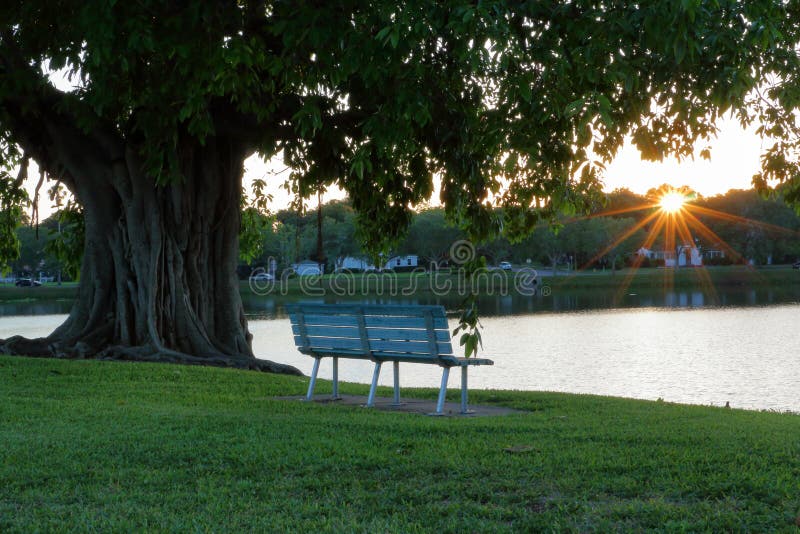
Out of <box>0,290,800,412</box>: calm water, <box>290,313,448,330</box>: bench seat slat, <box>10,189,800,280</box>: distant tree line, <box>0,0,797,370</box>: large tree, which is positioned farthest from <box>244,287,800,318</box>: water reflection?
<box>290,313,448,330</box>: bench seat slat

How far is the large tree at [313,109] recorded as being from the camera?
793cm

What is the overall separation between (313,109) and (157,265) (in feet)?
21.6

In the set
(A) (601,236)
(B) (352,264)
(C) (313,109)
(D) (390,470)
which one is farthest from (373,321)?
(B) (352,264)

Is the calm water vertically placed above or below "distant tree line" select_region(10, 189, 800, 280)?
below

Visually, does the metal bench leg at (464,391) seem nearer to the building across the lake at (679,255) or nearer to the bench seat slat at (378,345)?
the bench seat slat at (378,345)

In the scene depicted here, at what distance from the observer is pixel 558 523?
15.7 feet

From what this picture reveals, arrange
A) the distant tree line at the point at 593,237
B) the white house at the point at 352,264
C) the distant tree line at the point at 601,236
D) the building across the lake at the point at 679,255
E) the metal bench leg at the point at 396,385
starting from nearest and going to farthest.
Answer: the metal bench leg at the point at 396,385 < the distant tree line at the point at 593,237 < the distant tree line at the point at 601,236 < the white house at the point at 352,264 < the building across the lake at the point at 679,255

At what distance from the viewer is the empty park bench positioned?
9.19 m

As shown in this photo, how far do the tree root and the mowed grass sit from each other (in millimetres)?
5586

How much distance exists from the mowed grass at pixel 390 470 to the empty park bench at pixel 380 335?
864 mm

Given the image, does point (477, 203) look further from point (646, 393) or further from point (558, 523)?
point (646, 393)

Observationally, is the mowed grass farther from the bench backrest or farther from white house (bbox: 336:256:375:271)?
white house (bbox: 336:256:375:271)

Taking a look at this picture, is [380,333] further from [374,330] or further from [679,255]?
[679,255]

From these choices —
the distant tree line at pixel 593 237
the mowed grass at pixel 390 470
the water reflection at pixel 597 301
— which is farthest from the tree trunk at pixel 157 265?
the distant tree line at pixel 593 237
